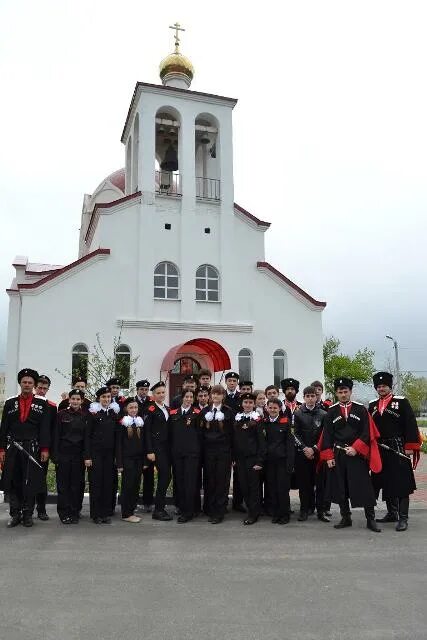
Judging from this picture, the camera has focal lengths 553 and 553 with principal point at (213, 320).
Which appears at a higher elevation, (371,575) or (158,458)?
(158,458)

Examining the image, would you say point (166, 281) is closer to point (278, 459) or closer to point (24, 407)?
point (24, 407)

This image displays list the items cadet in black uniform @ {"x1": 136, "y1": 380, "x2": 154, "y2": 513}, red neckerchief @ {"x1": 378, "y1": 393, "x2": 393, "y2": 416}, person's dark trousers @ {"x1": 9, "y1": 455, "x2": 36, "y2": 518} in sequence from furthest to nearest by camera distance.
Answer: cadet in black uniform @ {"x1": 136, "y1": 380, "x2": 154, "y2": 513} < red neckerchief @ {"x1": 378, "y1": 393, "x2": 393, "y2": 416} < person's dark trousers @ {"x1": 9, "y1": 455, "x2": 36, "y2": 518}

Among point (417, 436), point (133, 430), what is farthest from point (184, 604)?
point (417, 436)

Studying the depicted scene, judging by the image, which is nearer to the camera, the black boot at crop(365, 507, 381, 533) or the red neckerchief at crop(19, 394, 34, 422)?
the black boot at crop(365, 507, 381, 533)

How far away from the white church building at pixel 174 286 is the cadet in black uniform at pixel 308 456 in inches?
386

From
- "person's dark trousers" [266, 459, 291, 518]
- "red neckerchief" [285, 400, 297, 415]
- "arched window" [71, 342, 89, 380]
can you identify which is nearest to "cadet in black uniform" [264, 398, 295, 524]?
"person's dark trousers" [266, 459, 291, 518]

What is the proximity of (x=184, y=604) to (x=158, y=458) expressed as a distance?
145 inches

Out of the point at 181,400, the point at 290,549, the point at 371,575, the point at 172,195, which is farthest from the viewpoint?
the point at 172,195

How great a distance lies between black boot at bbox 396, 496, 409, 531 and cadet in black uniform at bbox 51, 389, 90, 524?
4.42m

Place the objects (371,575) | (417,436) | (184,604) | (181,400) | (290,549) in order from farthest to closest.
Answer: (181,400) < (417,436) < (290,549) < (371,575) < (184,604)

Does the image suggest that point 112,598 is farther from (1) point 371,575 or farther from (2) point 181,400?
(2) point 181,400

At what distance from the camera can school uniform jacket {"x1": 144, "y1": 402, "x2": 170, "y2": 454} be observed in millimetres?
8203

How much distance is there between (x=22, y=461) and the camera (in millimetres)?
7766

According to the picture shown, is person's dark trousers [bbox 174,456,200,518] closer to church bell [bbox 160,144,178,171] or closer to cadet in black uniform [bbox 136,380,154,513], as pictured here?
cadet in black uniform [bbox 136,380,154,513]
